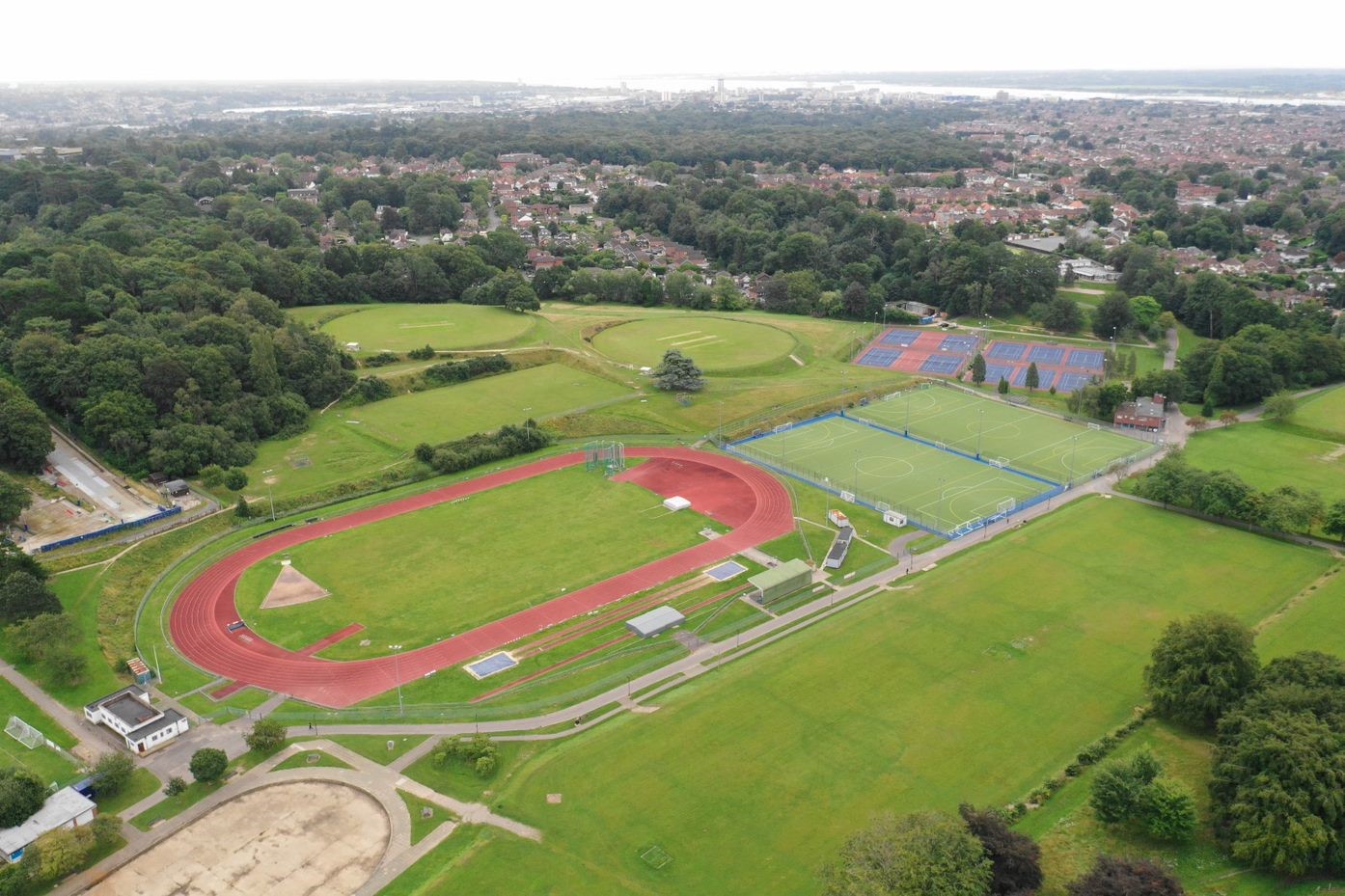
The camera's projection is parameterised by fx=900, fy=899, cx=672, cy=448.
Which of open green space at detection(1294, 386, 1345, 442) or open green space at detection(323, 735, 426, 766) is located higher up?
open green space at detection(1294, 386, 1345, 442)

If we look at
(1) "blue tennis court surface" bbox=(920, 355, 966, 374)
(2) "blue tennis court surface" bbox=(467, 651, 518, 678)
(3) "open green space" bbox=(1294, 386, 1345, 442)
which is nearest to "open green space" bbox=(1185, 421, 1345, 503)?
(3) "open green space" bbox=(1294, 386, 1345, 442)

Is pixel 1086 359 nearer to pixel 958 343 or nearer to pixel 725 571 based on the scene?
pixel 958 343

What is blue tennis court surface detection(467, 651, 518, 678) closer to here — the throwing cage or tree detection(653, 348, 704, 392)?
the throwing cage

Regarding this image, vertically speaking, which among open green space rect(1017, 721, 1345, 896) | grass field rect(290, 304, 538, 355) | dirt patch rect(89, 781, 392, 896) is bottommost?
dirt patch rect(89, 781, 392, 896)

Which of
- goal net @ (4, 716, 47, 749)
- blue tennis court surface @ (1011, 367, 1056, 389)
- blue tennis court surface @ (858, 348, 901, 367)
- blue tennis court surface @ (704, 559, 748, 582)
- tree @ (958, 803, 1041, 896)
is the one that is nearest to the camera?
tree @ (958, 803, 1041, 896)

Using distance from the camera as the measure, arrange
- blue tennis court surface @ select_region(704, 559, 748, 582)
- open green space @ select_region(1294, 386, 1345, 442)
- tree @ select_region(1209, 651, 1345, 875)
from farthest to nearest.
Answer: open green space @ select_region(1294, 386, 1345, 442) < blue tennis court surface @ select_region(704, 559, 748, 582) < tree @ select_region(1209, 651, 1345, 875)

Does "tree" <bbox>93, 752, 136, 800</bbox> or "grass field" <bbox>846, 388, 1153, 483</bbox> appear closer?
"tree" <bbox>93, 752, 136, 800</bbox>

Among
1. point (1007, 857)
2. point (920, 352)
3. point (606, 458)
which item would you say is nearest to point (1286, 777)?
point (1007, 857)
